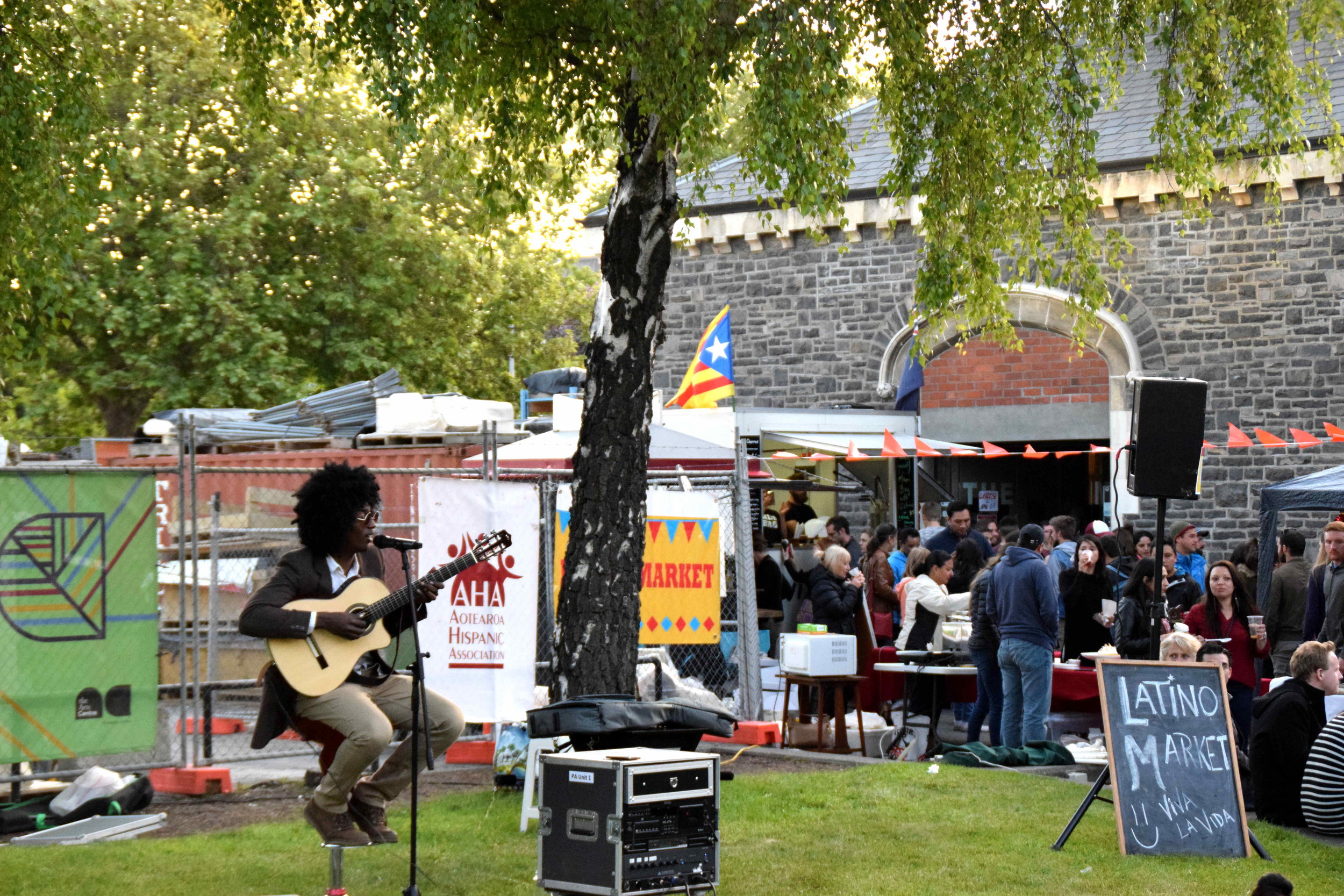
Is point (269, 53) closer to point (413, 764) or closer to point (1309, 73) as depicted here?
point (413, 764)

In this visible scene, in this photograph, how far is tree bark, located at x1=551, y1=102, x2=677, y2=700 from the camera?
8.29 meters

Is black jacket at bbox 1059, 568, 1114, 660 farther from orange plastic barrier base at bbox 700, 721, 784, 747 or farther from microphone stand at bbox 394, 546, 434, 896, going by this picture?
microphone stand at bbox 394, 546, 434, 896

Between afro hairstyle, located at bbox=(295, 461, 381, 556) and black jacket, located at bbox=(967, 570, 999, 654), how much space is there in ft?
17.4

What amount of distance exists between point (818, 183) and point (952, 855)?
3490 mm

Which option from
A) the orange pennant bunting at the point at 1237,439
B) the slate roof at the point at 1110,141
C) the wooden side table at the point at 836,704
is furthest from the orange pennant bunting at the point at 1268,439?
the wooden side table at the point at 836,704

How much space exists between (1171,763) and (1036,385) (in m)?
14.7

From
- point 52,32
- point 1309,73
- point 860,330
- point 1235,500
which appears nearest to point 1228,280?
point 1235,500

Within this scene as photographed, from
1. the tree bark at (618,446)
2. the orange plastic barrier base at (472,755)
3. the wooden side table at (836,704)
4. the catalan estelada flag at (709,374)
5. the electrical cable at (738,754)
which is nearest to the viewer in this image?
the tree bark at (618,446)

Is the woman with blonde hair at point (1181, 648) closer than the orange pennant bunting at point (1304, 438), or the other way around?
the woman with blonde hair at point (1181, 648)

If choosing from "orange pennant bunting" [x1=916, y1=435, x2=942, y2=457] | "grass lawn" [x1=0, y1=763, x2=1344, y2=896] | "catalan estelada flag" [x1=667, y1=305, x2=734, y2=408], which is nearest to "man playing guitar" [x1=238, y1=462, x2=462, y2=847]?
"grass lawn" [x1=0, y1=763, x2=1344, y2=896]

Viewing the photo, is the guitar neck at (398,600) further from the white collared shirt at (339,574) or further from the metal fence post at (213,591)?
the metal fence post at (213,591)

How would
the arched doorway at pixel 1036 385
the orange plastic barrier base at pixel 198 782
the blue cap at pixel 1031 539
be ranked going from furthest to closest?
the arched doorway at pixel 1036 385 < the blue cap at pixel 1031 539 < the orange plastic barrier base at pixel 198 782

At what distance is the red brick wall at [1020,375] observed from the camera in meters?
21.1

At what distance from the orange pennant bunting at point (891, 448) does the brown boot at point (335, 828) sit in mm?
12712
